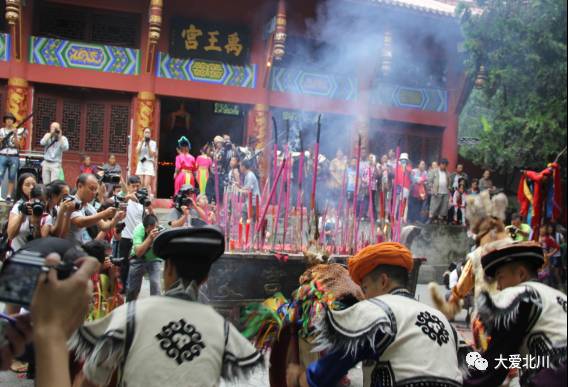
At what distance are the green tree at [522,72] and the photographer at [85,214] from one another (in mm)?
7407

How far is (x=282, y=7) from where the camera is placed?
12586mm

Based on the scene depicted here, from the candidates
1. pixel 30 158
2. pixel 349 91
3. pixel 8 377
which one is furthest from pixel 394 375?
pixel 349 91

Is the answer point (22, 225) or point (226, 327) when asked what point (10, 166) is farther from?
point (226, 327)

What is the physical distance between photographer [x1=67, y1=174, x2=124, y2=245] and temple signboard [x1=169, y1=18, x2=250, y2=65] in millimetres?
8171

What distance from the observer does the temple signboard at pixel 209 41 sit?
41.8 feet

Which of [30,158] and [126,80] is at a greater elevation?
[126,80]

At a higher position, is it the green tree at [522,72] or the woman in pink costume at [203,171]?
the green tree at [522,72]

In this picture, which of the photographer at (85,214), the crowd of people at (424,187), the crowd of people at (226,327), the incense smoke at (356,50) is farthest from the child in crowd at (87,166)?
the crowd of people at (226,327)

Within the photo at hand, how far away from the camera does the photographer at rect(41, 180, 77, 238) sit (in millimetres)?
4324

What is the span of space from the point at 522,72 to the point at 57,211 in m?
8.51

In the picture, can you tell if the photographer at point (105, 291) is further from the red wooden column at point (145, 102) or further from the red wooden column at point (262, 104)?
the red wooden column at point (262, 104)

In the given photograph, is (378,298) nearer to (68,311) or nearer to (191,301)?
(191,301)

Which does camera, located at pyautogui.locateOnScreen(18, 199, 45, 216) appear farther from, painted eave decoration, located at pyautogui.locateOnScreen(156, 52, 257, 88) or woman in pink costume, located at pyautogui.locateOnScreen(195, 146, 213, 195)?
painted eave decoration, located at pyautogui.locateOnScreen(156, 52, 257, 88)

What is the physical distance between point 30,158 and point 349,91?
6.81 metres
